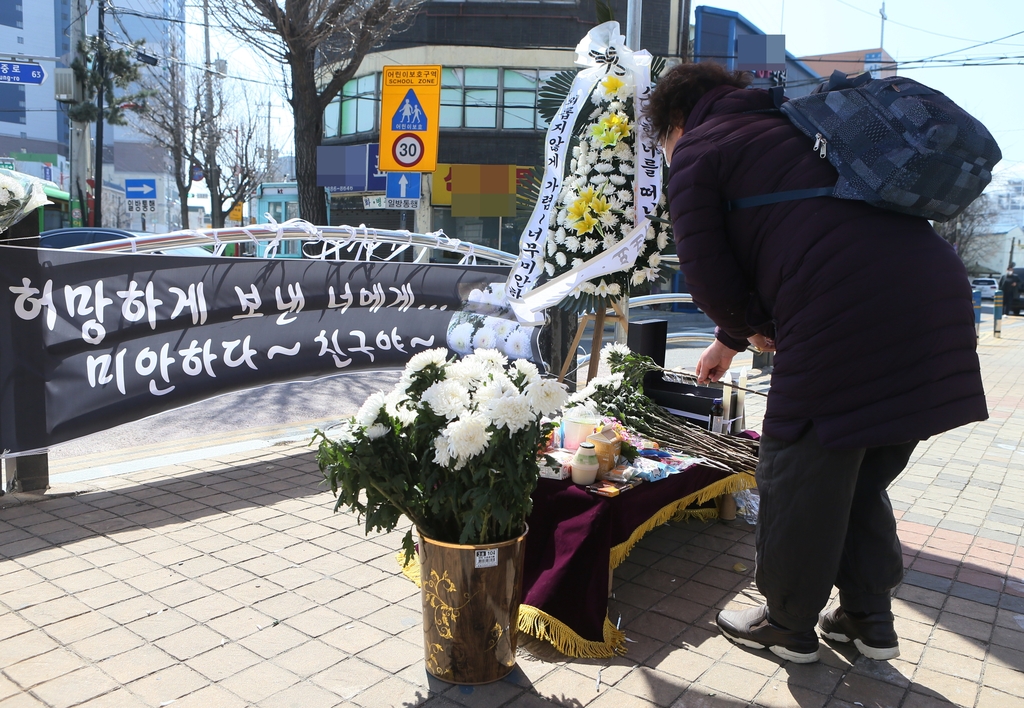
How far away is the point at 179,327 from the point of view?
5.15 m

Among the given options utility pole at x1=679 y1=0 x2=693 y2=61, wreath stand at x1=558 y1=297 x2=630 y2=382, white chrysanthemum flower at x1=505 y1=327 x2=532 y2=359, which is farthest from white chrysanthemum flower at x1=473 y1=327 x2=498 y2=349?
utility pole at x1=679 y1=0 x2=693 y2=61

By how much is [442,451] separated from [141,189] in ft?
89.0

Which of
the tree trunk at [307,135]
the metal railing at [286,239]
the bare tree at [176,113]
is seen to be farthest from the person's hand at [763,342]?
the bare tree at [176,113]

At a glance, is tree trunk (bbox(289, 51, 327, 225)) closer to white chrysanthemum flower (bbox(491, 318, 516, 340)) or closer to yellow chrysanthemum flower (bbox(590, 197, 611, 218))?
white chrysanthemum flower (bbox(491, 318, 516, 340))

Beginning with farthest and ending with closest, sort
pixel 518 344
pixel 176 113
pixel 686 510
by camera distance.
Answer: pixel 176 113
pixel 518 344
pixel 686 510

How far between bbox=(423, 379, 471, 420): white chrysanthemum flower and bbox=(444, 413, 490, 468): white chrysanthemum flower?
0.05 metres

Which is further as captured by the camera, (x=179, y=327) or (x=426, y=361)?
(x=179, y=327)

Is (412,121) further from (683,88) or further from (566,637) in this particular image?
(566,637)

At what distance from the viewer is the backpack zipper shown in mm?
2586

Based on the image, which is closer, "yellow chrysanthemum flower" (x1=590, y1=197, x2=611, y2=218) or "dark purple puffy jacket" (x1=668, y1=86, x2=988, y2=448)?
"dark purple puffy jacket" (x1=668, y1=86, x2=988, y2=448)

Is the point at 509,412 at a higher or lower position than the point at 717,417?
higher

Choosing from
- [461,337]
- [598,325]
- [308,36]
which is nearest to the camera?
[598,325]

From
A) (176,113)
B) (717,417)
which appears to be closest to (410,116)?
(717,417)

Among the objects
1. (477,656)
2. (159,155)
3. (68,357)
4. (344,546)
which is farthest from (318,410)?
(159,155)
